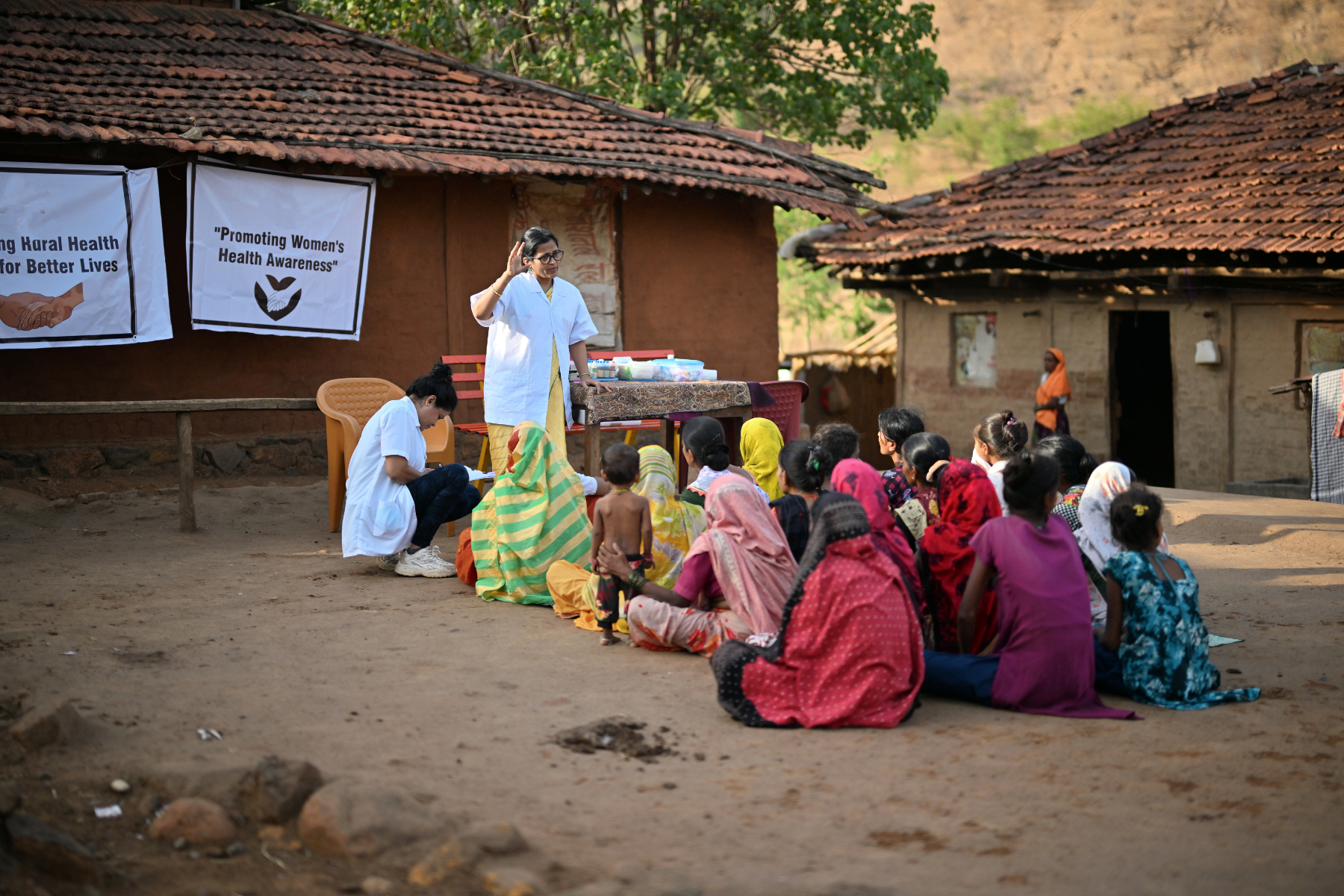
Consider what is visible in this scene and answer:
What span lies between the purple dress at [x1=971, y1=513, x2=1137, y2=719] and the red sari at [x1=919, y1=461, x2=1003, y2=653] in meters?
0.38

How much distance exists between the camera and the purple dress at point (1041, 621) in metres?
3.96

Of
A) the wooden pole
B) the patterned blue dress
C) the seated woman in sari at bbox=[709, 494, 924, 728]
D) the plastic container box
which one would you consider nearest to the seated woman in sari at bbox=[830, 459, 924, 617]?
the seated woman in sari at bbox=[709, 494, 924, 728]

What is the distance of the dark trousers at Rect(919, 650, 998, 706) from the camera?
13.6ft

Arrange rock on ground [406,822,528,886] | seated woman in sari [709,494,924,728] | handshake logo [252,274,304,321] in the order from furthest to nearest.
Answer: handshake logo [252,274,304,321]
seated woman in sari [709,494,924,728]
rock on ground [406,822,528,886]

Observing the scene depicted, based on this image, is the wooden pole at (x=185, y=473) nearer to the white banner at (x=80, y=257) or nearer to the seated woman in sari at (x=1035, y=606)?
the white banner at (x=80, y=257)

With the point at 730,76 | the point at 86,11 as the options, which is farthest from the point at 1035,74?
the point at 86,11

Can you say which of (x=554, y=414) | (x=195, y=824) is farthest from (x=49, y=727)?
(x=554, y=414)

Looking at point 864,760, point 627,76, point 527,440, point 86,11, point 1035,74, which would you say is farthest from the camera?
point 1035,74

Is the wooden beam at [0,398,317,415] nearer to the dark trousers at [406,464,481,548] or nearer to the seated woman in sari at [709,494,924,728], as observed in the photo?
the dark trousers at [406,464,481,548]

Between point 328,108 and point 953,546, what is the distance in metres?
6.91

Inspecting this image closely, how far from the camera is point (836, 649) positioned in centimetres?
391

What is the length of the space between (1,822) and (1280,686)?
14.3ft

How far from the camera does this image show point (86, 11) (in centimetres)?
981

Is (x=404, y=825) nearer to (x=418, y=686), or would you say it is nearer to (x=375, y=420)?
(x=418, y=686)
